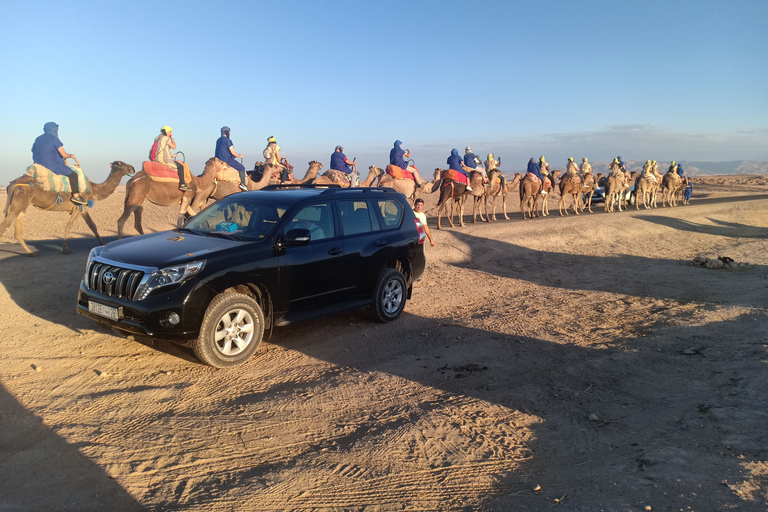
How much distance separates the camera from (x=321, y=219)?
673 centimetres

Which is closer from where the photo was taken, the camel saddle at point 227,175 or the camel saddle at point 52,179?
the camel saddle at point 52,179

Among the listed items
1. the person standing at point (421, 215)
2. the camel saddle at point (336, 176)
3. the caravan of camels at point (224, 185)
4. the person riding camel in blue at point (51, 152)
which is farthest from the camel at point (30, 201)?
the person standing at point (421, 215)

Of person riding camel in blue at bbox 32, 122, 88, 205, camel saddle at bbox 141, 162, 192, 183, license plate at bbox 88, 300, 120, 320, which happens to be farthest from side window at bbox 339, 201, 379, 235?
person riding camel in blue at bbox 32, 122, 88, 205

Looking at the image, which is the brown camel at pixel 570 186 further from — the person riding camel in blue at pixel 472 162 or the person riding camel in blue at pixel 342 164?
the person riding camel in blue at pixel 342 164

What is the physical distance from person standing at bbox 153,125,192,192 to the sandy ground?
500 cm

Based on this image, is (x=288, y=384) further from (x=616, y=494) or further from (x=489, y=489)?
(x=616, y=494)

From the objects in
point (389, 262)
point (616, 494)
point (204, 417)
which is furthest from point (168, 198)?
point (616, 494)

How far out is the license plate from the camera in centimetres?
527

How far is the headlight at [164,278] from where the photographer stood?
17.0ft

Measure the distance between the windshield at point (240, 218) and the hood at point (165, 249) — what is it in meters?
0.23

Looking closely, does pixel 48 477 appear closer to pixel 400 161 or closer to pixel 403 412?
pixel 403 412

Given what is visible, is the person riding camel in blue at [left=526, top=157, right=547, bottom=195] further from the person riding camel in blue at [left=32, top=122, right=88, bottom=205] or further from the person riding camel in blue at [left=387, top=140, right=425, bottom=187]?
the person riding camel in blue at [left=32, top=122, right=88, bottom=205]

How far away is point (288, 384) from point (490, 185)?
19.0 metres

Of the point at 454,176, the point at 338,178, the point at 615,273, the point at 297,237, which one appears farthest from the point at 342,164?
the point at 297,237
